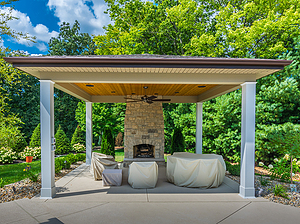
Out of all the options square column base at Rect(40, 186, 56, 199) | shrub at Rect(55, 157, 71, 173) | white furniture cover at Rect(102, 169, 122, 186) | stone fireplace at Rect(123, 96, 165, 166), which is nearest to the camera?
square column base at Rect(40, 186, 56, 199)

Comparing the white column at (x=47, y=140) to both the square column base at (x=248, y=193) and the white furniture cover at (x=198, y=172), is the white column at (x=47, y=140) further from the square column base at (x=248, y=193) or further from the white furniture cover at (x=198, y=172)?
the square column base at (x=248, y=193)

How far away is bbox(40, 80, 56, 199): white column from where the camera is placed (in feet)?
15.3

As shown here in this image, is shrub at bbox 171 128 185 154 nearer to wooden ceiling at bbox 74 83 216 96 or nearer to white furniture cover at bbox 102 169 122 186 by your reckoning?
wooden ceiling at bbox 74 83 216 96

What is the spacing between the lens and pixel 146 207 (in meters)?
4.22

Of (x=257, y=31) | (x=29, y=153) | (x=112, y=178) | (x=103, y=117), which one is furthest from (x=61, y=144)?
(x=257, y=31)

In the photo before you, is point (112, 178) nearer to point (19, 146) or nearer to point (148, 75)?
point (148, 75)

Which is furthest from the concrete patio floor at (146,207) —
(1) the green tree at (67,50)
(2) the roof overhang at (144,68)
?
(1) the green tree at (67,50)

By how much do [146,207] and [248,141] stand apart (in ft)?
9.97

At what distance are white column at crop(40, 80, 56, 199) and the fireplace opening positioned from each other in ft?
16.8

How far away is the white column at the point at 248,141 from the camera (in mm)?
4844

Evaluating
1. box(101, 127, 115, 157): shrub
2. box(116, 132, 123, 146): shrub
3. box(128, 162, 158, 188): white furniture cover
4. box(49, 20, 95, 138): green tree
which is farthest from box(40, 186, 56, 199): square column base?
box(49, 20, 95, 138): green tree

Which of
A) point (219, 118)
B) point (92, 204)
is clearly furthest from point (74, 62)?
point (219, 118)

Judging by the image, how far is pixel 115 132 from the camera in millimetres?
17406

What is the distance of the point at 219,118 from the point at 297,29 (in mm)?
6601
